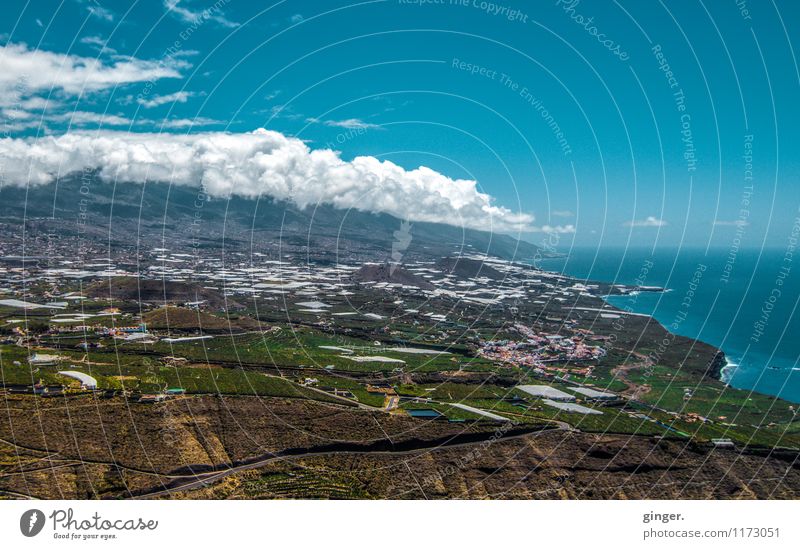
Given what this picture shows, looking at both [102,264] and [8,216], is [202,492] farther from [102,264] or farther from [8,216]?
[8,216]

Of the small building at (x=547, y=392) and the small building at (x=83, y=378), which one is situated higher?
the small building at (x=547, y=392)

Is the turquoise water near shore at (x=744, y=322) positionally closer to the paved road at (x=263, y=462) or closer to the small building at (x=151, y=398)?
the paved road at (x=263, y=462)

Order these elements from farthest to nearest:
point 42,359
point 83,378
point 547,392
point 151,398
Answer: point 42,359 → point 547,392 → point 83,378 → point 151,398

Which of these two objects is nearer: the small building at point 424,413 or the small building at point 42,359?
the small building at point 424,413

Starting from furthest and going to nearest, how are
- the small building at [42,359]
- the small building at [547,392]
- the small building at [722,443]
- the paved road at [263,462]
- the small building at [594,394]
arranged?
the small building at [42,359] < the small building at [594,394] < the small building at [547,392] < the small building at [722,443] < the paved road at [263,462]

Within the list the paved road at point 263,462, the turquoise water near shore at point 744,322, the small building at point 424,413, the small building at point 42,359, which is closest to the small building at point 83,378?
the small building at point 42,359

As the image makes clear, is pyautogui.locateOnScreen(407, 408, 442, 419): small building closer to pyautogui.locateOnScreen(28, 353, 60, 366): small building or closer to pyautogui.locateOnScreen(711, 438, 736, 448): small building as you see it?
pyautogui.locateOnScreen(711, 438, 736, 448): small building

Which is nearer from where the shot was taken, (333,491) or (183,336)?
(333,491)

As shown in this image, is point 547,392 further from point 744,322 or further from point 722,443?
point 744,322

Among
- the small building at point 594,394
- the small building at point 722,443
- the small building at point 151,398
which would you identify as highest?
the small building at point 722,443

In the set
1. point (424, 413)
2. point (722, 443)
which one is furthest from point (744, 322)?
point (424, 413)
